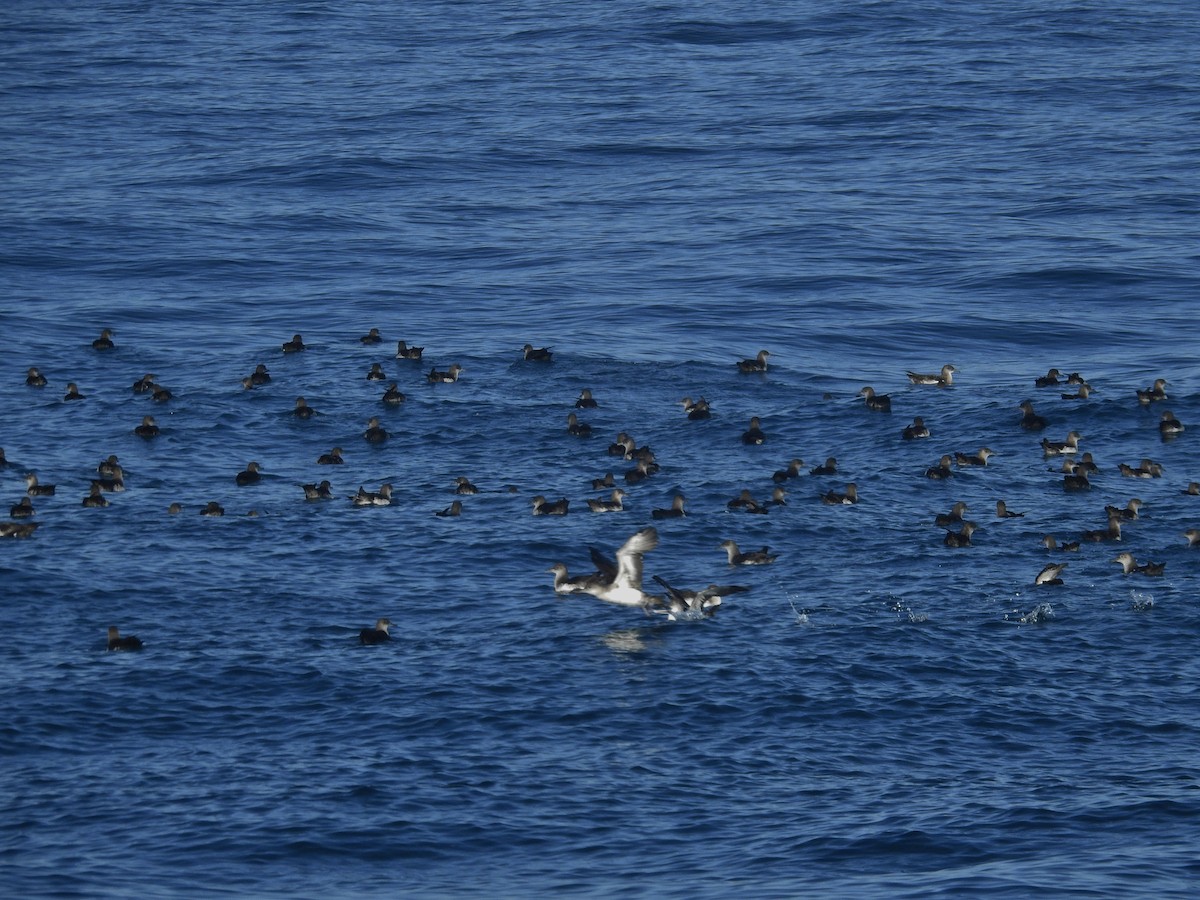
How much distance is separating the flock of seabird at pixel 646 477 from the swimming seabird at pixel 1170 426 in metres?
0.02

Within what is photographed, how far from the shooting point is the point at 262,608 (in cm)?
2938

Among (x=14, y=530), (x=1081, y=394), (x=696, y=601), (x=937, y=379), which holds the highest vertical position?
(x=937, y=379)

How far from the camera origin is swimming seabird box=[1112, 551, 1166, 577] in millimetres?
30125

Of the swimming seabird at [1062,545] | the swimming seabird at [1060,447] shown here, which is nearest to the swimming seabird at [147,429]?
the swimming seabird at [1060,447]

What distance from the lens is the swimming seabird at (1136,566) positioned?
98.8 feet

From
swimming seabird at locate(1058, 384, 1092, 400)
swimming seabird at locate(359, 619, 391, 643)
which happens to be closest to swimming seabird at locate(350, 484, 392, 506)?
swimming seabird at locate(359, 619, 391, 643)

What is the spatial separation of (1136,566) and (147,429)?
66.0ft

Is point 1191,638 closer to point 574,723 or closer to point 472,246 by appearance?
point 574,723

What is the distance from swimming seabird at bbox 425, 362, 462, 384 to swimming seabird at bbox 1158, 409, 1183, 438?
1568cm

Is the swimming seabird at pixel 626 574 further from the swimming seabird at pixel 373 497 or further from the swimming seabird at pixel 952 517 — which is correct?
the swimming seabird at pixel 373 497

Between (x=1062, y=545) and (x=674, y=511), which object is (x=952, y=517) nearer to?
(x=1062, y=545)

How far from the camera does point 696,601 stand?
95.9 feet

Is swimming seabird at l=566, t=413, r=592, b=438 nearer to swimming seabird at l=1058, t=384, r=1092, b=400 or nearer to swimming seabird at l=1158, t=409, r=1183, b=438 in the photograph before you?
swimming seabird at l=1058, t=384, r=1092, b=400

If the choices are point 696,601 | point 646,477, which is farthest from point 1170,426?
point 696,601
